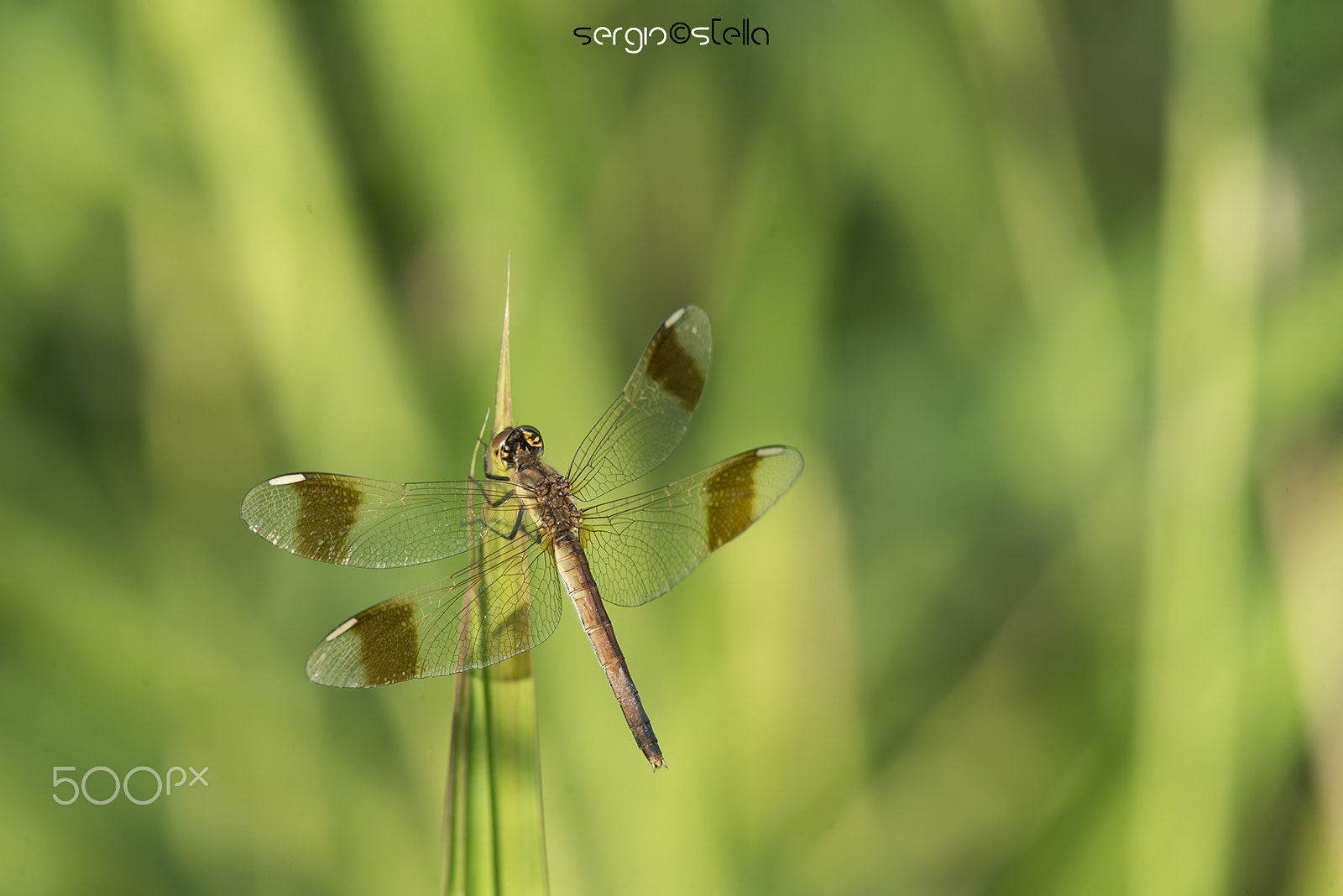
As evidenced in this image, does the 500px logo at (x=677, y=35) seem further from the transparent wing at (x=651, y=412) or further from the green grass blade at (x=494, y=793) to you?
the green grass blade at (x=494, y=793)

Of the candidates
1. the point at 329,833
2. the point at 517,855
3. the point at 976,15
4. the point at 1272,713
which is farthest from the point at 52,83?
the point at 1272,713

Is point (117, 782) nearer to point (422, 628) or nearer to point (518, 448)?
point (422, 628)

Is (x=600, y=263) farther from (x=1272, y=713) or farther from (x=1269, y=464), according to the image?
(x=1272, y=713)

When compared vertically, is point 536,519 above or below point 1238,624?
above

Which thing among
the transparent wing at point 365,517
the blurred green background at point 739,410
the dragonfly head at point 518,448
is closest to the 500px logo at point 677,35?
the blurred green background at point 739,410

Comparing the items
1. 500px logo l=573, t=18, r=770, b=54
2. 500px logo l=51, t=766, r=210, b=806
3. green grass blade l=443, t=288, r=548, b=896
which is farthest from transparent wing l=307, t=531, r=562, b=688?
500px logo l=573, t=18, r=770, b=54
